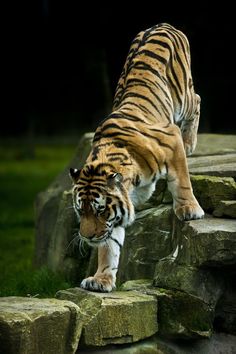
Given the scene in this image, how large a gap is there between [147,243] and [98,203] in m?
1.30

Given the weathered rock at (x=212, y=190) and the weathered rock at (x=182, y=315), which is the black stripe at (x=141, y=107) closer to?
the weathered rock at (x=212, y=190)

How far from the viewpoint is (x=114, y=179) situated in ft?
20.9

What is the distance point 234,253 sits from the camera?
638cm

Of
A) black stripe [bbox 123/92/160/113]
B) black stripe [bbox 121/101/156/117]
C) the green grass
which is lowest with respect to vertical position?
the green grass

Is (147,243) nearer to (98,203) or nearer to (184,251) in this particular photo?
(184,251)

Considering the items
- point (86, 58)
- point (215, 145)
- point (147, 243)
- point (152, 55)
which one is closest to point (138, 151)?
point (147, 243)

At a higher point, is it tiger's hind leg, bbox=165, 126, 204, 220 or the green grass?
tiger's hind leg, bbox=165, 126, 204, 220

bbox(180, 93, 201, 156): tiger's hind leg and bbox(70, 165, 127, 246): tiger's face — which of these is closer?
bbox(70, 165, 127, 246): tiger's face

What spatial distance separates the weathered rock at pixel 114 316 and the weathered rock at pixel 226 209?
3.26ft

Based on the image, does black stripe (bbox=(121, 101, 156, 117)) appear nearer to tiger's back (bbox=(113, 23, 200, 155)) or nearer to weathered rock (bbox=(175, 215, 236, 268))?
tiger's back (bbox=(113, 23, 200, 155))

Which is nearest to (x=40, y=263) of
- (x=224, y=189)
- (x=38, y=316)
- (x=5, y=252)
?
(x=5, y=252)

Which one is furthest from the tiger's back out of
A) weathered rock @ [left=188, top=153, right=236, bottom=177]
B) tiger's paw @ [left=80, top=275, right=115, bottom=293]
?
tiger's paw @ [left=80, top=275, right=115, bottom=293]

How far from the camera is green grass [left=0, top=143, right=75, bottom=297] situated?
840 cm

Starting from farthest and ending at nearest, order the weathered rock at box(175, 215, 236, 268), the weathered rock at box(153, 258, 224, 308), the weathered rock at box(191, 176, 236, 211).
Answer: the weathered rock at box(191, 176, 236, 211), the weathered rock at box(153, 258, 224, 308), the weathered rock at box(175, 215, 236, 268)
